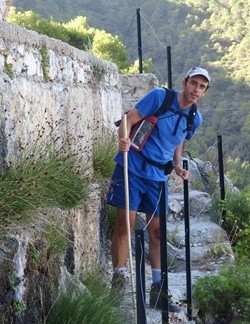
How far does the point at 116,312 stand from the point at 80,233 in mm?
1011

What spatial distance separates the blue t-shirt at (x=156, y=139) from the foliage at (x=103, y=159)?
980 mm

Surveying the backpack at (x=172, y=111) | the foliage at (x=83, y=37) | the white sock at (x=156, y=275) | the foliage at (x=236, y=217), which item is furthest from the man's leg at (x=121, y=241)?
the foliage at (x=83, y=37)

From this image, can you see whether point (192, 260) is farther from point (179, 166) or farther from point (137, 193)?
point (137, 193)

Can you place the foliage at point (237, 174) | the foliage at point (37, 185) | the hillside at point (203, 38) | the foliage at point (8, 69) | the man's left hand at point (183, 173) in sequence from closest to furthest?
the foliage at point (37, 185) < the foliage at point (8, 69) < the man's left hand at point (183, 173) < the foliage at point (237, 174) < the hillside at point (203, 38)

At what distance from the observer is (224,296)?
16.8 feet

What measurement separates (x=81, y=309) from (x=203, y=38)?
109 ft

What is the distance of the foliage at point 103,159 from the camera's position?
5500 mm

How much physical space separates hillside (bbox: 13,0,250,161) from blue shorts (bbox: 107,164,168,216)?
2055 cm

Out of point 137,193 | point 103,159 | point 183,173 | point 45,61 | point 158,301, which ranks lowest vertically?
point 158,301

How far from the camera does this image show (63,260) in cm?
386

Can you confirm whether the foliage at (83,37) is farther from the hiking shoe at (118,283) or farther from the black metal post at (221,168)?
the hiking shoe at (118,283)

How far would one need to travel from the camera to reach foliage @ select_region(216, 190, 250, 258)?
7.38 m

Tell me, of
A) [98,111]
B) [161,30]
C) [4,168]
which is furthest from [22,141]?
[161,30]

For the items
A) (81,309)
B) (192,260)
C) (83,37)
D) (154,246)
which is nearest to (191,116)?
(154,246)
